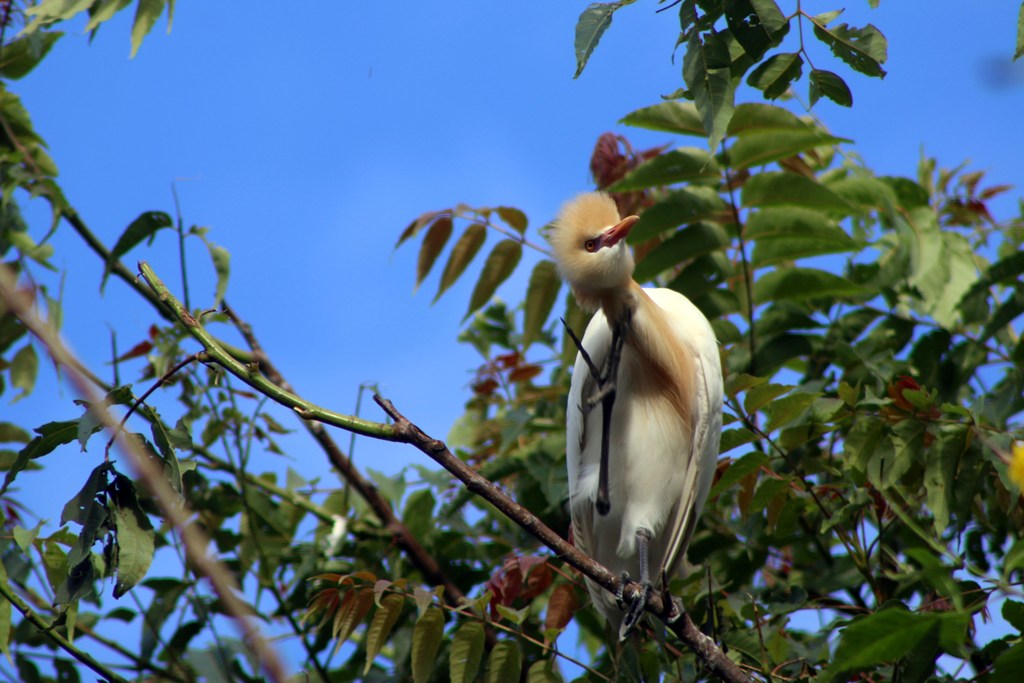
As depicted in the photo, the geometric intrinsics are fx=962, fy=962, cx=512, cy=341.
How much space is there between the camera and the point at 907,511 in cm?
277

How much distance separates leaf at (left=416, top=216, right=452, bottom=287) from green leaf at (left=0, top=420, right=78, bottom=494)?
169 cm

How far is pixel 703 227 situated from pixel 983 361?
39.8 inches

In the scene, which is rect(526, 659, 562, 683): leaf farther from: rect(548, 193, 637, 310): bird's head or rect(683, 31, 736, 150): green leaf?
rect(683, 31, 736, 150): green leaf

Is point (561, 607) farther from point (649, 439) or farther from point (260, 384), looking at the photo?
point (260, 384)

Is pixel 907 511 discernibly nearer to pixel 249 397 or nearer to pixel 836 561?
pixel 836 561

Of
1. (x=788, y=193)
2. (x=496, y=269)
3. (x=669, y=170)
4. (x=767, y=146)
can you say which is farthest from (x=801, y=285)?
(x=496, y=269)

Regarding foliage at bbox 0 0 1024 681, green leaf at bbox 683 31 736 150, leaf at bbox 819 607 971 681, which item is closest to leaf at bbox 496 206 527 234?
foliage at bbox 0 0 1024 681

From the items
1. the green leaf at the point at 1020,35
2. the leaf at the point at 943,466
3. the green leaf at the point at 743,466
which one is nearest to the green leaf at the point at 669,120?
the green leaf at the point at 743,466

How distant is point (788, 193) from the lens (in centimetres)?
298

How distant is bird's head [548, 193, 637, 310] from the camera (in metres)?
2.60

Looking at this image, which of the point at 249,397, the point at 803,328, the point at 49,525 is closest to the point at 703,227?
the point at 803,328

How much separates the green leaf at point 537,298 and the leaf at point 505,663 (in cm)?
122

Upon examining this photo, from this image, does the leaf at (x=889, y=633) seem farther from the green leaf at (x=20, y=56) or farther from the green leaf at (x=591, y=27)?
the green leaf at (x=20, y=56)

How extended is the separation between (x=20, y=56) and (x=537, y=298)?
2294 millimetres
